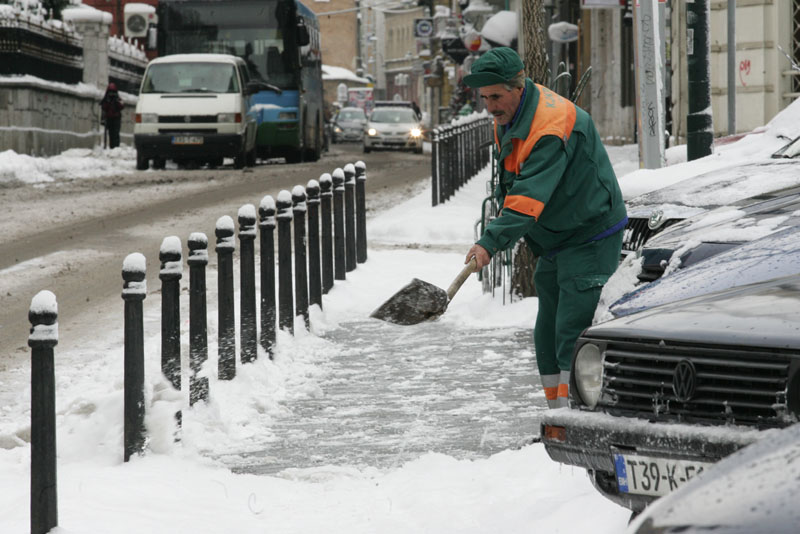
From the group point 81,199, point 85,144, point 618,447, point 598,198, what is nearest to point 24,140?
point 85,144

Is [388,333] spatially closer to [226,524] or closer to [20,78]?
[226,524]

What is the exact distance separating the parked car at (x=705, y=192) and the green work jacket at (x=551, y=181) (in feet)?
6.09

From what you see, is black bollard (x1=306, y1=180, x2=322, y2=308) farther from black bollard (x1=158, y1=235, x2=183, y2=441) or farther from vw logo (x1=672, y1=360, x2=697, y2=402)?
vw logo (x1=672, y1=360, x2=697, y2=402)

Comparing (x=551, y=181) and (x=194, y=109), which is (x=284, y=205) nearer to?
(x=551, y=181)

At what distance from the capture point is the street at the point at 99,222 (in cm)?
1064

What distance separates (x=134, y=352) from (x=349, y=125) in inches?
2081

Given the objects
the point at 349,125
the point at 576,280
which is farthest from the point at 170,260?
the point at 349,125

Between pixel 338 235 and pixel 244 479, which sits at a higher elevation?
pixel 338 235

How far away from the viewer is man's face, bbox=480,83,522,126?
5.91m

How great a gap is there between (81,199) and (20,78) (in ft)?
32.9

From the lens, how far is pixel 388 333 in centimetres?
991

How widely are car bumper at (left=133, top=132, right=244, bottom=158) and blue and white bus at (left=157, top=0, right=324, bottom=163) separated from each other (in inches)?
91.0

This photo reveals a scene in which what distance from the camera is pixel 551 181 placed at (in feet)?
19.1

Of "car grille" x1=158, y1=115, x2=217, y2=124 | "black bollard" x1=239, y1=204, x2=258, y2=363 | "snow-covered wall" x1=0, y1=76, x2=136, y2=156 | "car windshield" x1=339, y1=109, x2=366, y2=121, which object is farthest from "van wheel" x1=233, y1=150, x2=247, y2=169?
"car windshield" x1=339, y1=109, x2=366, y2=121
